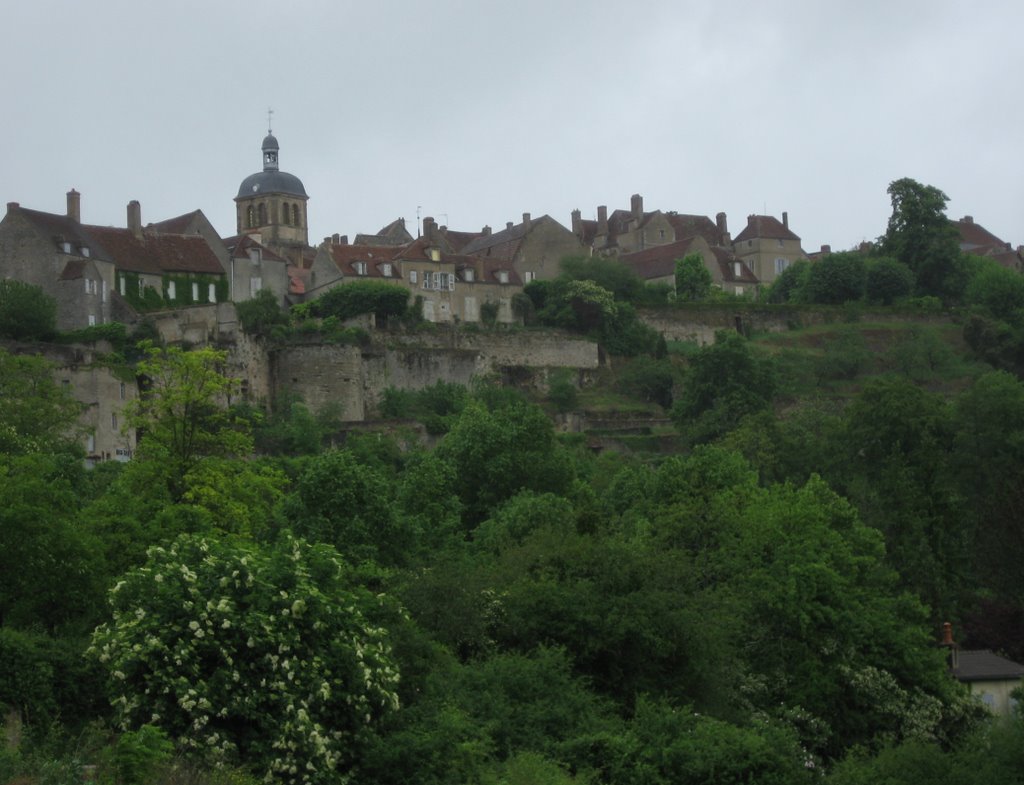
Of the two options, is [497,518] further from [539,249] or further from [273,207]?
[273,207]

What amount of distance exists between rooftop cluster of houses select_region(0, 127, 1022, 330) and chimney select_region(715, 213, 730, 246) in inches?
7.2

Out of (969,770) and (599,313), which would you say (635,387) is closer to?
(599,313)

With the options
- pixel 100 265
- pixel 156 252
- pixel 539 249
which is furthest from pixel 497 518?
pixel 539 249

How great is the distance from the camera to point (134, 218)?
76.6 m

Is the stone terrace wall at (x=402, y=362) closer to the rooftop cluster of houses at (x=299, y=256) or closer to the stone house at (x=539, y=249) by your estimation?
the rooftop cluster of houses at (x=299, y=256)

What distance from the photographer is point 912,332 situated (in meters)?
87.0

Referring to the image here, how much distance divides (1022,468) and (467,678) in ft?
90.3

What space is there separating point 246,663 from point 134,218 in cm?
5140

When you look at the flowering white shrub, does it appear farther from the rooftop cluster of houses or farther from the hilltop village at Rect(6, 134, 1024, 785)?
the rooftop cluster of houses

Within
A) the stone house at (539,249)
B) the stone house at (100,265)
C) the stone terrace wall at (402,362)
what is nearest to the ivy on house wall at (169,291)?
the stone house at (100,265)

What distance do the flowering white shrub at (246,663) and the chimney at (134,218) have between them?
160ft

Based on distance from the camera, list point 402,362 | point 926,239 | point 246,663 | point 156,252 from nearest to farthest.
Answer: point 246,663
point 402,362
point 156,252
point 926,239

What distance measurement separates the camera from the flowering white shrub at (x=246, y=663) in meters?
26.9

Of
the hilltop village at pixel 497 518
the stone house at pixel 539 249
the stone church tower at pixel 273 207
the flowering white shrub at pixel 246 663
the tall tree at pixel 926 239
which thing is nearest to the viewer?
the flowering white shrub at pixel 246 663
